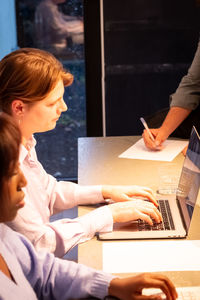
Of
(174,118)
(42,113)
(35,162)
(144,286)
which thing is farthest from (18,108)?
(174,118)

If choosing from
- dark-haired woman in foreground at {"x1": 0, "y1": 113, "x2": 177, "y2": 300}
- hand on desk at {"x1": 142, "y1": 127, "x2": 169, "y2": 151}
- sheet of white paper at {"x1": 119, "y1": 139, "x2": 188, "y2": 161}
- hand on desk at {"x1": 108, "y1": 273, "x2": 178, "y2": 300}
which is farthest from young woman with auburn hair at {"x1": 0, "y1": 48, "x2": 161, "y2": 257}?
hand on desk at {"x1": 142, "y1": 127, "x2": 169, "y2": 151}

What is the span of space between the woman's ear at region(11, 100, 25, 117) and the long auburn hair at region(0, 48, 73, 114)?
1 centimetres

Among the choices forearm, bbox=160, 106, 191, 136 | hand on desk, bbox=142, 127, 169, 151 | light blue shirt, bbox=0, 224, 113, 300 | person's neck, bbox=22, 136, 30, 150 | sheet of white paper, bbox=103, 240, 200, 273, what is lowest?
hand on desk, bbox=142, 127, 169, 151

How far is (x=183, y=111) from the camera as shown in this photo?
9.45 ft

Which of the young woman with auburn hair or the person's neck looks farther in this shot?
the person's neck

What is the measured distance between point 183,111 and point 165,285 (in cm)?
164

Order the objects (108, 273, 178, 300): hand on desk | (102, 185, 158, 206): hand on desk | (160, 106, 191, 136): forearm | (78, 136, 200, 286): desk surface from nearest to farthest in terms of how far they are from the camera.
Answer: (108, 273, 178, 300): hand on desk, (102, 185, 158, 206): hand on desk, (78, 136, 200, 286): desk surface, (160, 106, 191, 136): forearm

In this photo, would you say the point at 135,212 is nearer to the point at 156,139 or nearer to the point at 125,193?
the point at 125,193

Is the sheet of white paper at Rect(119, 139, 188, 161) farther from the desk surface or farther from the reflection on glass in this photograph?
the reflection on glass

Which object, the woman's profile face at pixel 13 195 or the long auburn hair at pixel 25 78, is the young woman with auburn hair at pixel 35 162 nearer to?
the long auburn hair at pixel 25 78

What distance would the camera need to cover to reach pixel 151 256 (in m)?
1.63

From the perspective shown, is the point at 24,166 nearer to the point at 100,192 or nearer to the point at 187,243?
the point at 100,192

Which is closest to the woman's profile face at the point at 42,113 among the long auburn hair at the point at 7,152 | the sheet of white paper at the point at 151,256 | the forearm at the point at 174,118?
the sheet of white paper at the point at 151,256

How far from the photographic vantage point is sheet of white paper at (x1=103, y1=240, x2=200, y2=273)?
1.57 m
